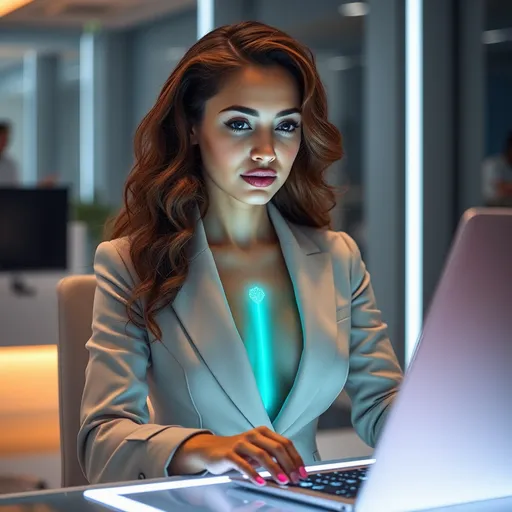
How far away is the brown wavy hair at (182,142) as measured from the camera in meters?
1.78

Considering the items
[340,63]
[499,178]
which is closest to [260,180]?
[499,178]

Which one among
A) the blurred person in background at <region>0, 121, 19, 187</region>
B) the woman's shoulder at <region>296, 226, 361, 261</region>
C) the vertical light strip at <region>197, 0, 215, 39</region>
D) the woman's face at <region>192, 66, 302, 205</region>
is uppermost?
the vertical light strip at <region>197, 0, 215, 39</region>

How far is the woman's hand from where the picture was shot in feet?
4.10

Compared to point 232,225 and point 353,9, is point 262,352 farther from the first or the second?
point 353,9

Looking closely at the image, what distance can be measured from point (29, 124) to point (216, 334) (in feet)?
41.2

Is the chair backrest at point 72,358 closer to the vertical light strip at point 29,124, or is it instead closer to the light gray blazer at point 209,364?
the light gray blazer at point 209,364

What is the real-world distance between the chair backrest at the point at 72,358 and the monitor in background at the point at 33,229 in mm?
3060

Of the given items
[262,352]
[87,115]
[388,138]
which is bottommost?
[262,352]

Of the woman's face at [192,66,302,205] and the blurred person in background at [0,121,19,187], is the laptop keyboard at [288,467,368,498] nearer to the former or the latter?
the woman's face at [192,66,302,205]

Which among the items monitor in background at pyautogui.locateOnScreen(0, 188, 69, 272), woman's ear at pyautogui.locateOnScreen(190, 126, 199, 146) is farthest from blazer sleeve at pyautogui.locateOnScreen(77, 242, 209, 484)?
monitor in background at pyautogui.locateOnScreen(0, 188, 69, 272)

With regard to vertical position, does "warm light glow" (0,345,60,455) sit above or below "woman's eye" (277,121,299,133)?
below

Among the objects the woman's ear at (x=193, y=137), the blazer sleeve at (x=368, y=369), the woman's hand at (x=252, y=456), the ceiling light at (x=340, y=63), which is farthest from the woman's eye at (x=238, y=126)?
the ceiling light at (x=340, y=63)

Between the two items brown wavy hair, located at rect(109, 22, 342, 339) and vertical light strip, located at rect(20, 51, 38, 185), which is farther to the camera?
vertical light strip, located at rect(20, 51, 38, 185)

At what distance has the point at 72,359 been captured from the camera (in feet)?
6.14
